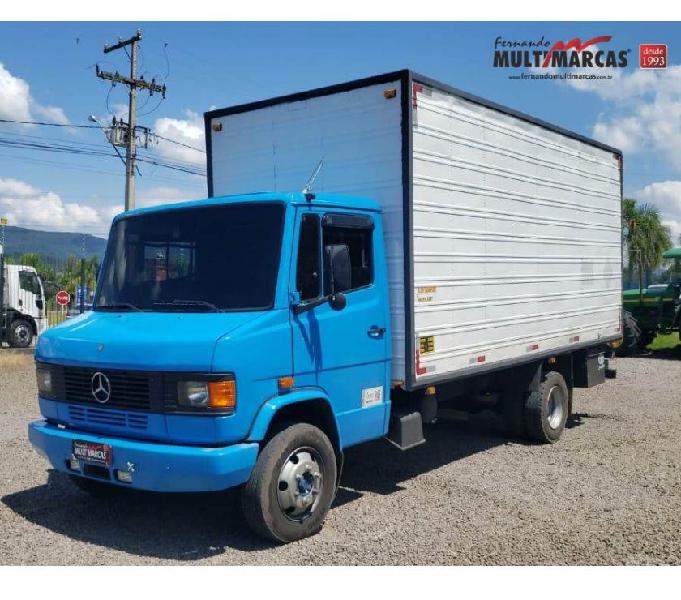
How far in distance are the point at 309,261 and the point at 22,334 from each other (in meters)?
17.7

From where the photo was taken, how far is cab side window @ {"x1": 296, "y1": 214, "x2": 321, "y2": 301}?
5.13m

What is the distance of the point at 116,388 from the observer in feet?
16.3

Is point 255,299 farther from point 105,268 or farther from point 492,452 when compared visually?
point 492,452

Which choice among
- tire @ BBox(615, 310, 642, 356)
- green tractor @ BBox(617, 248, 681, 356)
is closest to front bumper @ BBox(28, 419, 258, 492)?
tire @ BBox(615, 310, 642, 356)

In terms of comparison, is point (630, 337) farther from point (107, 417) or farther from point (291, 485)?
point (107, 417)

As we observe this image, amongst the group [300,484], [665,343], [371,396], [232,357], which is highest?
[232,357]

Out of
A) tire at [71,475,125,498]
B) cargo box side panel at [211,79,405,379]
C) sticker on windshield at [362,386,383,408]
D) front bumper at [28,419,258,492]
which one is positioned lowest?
tire at [71,475,125,498]

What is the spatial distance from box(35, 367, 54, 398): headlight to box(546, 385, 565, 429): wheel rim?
18.0 feet

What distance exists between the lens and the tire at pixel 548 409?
8117mm

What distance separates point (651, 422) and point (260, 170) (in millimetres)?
6298

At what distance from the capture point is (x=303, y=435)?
200 inches

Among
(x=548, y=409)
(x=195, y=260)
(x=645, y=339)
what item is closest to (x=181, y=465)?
(x=195, y=260)

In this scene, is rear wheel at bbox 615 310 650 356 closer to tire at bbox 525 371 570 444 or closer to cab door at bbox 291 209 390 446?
tire at bbox 525 371 570 444

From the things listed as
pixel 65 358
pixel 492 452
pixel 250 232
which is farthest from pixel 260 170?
pixel 492 452
